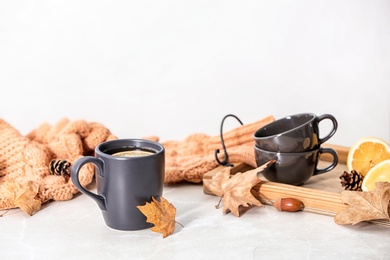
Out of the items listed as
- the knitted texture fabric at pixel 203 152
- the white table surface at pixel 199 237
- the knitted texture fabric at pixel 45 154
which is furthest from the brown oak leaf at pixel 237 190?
the knitted texture fabric at pixel 45 154

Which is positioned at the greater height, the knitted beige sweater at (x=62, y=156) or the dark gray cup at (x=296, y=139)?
the dark gray cup at (x=296, y=139)

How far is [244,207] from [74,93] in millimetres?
1605

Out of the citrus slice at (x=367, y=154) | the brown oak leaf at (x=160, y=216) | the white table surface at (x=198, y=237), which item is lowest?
the white table surface at (x=198, y=237)

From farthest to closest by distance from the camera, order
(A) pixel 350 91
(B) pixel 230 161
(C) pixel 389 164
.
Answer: (A) pixel 350 91 → (B) pixel 230 161 → (C) pixel 389 164

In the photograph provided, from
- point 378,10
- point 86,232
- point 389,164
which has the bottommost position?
point 86,232

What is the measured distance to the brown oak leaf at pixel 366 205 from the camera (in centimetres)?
144

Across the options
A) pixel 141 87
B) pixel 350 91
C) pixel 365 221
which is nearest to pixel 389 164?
pixel 365 221

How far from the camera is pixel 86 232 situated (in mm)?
1466

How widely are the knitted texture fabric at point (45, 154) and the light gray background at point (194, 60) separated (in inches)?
42.0

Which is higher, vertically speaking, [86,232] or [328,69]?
[328,69]

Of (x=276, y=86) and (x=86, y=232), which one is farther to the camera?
(x=276, y=86)

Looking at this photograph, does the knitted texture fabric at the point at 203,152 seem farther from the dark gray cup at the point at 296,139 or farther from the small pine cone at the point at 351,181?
the small pine cone at the point at 351,181

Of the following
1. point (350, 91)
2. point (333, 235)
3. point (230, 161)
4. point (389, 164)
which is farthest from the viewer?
point (350, 91)

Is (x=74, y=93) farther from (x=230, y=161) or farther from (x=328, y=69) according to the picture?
(x=230, y=161)
